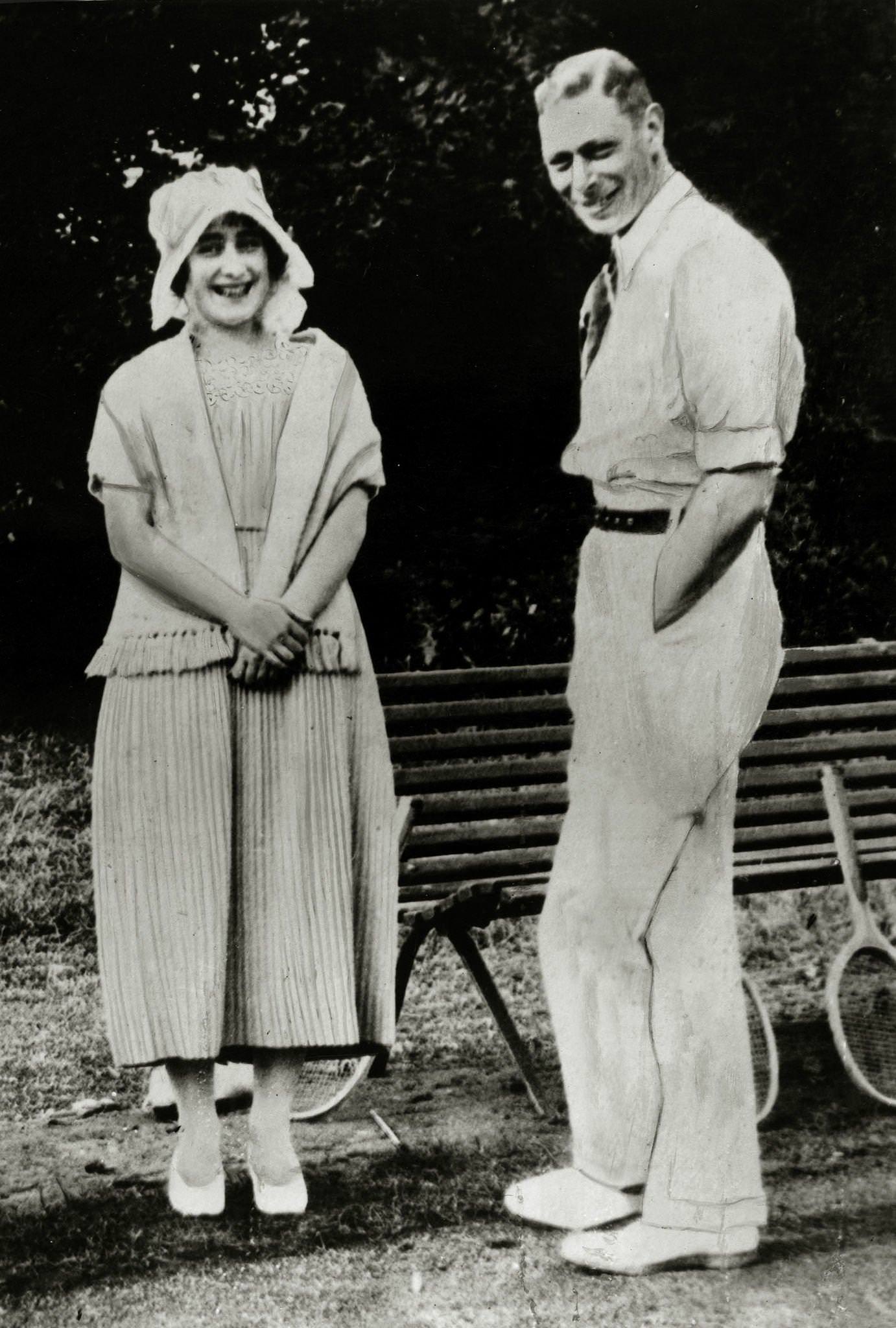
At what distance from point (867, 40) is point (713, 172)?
0.59 m

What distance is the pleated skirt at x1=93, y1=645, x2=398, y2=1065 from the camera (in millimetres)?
3639

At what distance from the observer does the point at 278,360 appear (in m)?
3.74

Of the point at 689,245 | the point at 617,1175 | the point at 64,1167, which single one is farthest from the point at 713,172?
Answer: the point at 64,1167

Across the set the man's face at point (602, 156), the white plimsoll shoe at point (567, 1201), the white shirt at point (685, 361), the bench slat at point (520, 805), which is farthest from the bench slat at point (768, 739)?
the man's face at point (602, 156)

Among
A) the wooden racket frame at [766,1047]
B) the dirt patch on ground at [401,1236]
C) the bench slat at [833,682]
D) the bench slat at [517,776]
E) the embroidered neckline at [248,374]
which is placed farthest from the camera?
the bench slat at [833,682]

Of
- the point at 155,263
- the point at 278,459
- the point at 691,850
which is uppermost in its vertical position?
the point at 155,263

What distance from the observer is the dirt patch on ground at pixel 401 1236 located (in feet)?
11.8

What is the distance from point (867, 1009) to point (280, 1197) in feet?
5.02

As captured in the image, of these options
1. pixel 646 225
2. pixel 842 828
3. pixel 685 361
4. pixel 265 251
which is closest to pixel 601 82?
pixel 646 225

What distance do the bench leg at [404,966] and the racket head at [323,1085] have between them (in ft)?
0.12

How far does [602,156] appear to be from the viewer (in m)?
3.79

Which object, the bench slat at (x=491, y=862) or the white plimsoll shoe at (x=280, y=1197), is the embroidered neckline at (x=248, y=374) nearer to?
the bench slat at (x=491, y=862)

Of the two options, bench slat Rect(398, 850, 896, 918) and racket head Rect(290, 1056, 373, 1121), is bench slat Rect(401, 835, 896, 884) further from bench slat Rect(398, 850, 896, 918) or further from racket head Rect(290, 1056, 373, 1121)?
racket head Rect(290, 1056, 373, 1121)

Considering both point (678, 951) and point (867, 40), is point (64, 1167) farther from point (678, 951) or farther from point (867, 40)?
point (867, 40)
